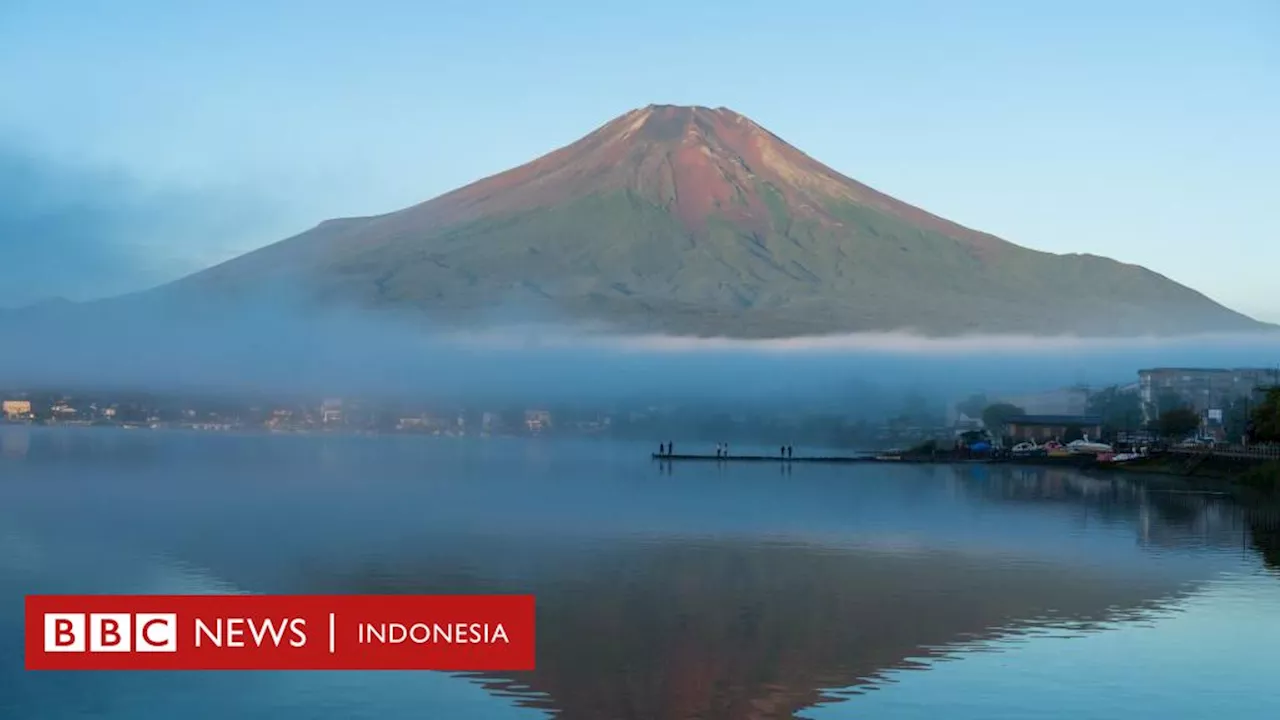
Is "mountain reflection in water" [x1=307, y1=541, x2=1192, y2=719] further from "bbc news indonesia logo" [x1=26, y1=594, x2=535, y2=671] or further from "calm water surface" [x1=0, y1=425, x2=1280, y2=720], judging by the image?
"bbc news indonesia logo" [x1=26, y1=594, x2=535, y2=671]

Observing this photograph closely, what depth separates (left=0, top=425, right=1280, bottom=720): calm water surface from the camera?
25734mm

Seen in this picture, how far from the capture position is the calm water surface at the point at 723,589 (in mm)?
25734

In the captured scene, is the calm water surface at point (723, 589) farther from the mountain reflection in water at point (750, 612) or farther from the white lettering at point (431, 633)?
the white lettering at point (431, 633)

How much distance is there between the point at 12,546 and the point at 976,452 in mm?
131039

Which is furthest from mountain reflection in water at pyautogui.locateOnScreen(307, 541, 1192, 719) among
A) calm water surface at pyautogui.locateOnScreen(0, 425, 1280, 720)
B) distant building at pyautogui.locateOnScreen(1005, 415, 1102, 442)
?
distant building at pyautogui.locateOnScreen(1005, 415, 1102, 442)

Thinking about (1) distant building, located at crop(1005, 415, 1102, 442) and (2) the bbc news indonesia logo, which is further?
(1) distant building, located at crop(1005, 415, 1102, 442)

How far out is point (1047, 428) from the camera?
188500mm

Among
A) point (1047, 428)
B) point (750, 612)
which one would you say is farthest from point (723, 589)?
point (1047, 428)

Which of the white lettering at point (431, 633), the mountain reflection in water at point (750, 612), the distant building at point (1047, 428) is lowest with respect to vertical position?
the mountain reflection in water at point (750, 612)

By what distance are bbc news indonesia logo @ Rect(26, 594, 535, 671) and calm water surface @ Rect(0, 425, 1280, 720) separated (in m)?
0.73

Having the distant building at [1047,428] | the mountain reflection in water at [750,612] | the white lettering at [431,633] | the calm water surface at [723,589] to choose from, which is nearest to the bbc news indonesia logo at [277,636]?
the white lettering at [431,633]

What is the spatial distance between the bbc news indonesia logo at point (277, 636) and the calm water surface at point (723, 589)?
73cm

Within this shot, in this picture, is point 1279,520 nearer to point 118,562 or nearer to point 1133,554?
point 1133,554

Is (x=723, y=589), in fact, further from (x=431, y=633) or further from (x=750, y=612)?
(x=431, y=633)
